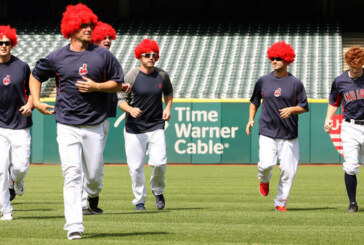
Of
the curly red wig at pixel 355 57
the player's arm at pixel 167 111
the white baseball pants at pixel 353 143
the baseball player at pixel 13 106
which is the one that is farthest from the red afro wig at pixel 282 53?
the baseball player at pixel 13 106

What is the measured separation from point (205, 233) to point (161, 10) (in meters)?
28.0

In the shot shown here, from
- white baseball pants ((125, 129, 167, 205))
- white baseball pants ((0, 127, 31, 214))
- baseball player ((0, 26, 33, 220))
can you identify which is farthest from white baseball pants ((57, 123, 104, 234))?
white baseball pants ((125, 129, 167, 205))

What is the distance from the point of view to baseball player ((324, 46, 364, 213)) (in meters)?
9.63

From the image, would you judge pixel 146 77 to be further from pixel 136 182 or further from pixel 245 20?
pixel 245 20

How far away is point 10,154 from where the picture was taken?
902cm

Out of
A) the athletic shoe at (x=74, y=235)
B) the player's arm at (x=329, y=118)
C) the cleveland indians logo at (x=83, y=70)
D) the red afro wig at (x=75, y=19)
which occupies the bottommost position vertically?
the athletic shoe at (x=74, y=235)

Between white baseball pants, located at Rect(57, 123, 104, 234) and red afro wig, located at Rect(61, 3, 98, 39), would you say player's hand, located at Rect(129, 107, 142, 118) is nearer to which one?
white baseball pants, located at Rect(57, 123, 104, 234)

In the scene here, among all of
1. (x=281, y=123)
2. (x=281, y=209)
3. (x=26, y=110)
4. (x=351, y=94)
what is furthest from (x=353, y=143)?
(x=26, y=110)

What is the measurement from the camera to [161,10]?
34750mm

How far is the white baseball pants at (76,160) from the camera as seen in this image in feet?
22.2

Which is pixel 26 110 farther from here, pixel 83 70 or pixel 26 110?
pixel 83 70

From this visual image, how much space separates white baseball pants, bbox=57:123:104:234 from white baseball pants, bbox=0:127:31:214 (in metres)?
1.56

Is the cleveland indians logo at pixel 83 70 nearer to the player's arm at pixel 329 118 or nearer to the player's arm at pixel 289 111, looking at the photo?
the player's arm at pixel 289 111

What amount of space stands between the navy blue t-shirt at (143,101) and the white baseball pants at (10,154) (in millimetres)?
1549
